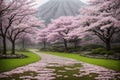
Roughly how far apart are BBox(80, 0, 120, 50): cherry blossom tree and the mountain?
2964 inches

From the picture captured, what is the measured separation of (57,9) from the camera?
11444 centimetres

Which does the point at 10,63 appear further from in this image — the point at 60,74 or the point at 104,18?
the point at 104,18

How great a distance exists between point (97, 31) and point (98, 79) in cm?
1984

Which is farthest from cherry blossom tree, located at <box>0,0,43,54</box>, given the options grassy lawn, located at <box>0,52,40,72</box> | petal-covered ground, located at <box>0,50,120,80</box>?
petal-covered ground, located at <box>0,50,120,80</box>

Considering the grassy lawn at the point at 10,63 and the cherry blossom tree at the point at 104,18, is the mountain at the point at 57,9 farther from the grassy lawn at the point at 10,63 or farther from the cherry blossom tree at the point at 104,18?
the grassy lawn at the point at 10,63

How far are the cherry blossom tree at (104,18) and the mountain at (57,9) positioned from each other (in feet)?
247

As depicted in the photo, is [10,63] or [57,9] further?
[57,9]

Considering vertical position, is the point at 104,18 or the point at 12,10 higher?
the point at 12,10

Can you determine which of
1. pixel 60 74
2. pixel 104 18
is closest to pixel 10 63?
pixel 60 74

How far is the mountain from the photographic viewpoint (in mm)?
107850

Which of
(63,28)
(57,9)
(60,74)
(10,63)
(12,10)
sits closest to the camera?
(60,74)

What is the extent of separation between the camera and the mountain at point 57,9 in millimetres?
107850

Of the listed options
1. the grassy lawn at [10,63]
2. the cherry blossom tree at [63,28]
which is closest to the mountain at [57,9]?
the cherry blossom tree at [63,28]

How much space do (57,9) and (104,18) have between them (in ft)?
300
